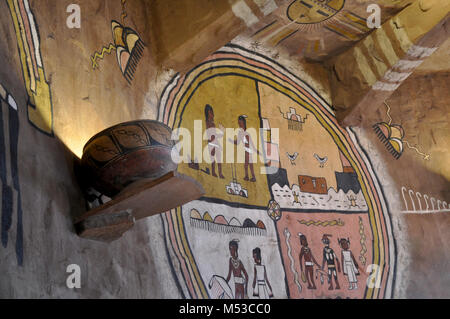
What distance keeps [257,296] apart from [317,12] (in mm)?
2843

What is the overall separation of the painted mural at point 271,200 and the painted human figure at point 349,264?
1 centimetres

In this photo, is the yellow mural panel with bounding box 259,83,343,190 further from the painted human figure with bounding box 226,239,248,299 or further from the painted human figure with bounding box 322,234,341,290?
the painted human figure with bounding box 226,239,248,299

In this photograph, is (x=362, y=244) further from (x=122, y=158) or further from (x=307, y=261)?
(x=122, y=158)

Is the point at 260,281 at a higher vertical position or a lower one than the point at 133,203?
lower

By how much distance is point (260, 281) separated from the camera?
4.53m

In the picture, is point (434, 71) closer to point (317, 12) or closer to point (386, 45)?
point (386, 45)

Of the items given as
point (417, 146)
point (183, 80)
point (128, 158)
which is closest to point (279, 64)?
point (183, 80)

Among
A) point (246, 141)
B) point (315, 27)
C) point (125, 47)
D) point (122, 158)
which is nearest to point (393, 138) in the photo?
point (315, 27)

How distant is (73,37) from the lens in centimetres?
338

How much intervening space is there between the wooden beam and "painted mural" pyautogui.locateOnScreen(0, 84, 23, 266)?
420 cm

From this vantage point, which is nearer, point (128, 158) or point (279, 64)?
point (128, 158)

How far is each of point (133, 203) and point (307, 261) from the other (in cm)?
259

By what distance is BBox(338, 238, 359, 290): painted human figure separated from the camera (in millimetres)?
5316

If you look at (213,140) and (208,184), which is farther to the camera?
(213,140)
